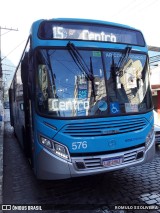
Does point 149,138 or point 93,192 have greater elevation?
point 149,138

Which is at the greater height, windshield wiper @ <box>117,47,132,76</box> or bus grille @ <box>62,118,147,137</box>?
windshield wiper @ <box>117,47,132,76</box>

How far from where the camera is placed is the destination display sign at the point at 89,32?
4.50 metres

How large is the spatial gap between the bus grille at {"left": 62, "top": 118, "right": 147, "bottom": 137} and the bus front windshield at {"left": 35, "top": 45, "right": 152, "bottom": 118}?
0.55 ft

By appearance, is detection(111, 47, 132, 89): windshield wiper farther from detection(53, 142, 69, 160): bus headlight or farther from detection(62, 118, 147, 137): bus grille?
detection(53, 142, 69, 160): bus headlight

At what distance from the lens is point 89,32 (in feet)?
15.6

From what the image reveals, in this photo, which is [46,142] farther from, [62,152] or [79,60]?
[79,60]

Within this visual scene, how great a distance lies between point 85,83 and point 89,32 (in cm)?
107

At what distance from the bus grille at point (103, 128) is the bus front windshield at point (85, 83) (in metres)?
0.17

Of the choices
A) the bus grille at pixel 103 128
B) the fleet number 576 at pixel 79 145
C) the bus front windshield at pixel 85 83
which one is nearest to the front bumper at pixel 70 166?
the fleet number 576 at pixel 79 145

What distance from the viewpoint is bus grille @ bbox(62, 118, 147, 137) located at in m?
4.22

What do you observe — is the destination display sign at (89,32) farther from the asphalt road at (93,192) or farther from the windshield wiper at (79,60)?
the asphalt road at (93,192)

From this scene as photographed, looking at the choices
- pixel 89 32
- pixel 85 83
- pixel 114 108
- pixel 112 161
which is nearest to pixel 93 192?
pixel 112 161

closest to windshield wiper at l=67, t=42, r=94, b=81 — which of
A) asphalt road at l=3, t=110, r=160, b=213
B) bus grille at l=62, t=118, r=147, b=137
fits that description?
bus grille at l=62, t=118, r=147, b=137

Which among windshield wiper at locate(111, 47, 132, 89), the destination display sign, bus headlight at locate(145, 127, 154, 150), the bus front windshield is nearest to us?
the bus front windshield
